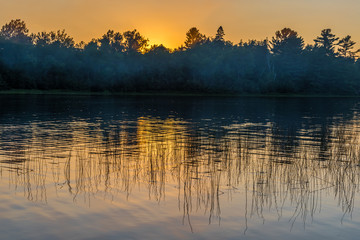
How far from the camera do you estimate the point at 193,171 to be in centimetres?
2122

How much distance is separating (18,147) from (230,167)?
1488cm

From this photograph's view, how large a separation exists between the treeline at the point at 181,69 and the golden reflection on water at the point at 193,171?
432ft

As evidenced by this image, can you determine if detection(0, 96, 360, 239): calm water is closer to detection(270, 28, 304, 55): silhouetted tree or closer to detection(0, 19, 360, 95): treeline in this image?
detection(0, 19, 360, 95): treeline

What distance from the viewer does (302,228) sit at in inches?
532

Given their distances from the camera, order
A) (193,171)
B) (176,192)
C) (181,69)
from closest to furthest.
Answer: (176,192) < (193,171) < (181,69)

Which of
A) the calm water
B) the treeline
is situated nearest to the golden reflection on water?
the calm water

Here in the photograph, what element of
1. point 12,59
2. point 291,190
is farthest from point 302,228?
point 12,59

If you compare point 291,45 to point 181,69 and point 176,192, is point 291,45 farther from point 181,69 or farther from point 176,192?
point 176,192

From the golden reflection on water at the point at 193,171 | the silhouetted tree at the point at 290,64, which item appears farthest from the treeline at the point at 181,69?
the golden reflection on water at the point at 193,171

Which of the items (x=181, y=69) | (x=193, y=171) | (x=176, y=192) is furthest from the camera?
(x=181, y=69)

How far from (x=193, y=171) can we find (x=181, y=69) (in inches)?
6019

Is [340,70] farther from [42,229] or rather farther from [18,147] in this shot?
[42,229]

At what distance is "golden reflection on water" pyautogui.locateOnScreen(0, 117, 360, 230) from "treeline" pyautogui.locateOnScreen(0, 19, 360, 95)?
432 feet

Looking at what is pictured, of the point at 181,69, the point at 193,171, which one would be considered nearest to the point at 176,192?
the point at 193,171
